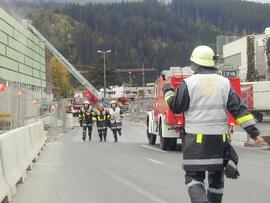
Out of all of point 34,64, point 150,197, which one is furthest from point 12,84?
point 34,64

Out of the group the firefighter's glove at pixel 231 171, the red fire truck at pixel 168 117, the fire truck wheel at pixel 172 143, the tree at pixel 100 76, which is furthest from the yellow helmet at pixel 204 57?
the tree at pixel 100 76

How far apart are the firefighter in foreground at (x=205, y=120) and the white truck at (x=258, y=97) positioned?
38.9 metres

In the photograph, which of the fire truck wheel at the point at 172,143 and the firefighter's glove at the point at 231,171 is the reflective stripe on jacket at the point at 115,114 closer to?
the fire truck wheel at the point at 172,143

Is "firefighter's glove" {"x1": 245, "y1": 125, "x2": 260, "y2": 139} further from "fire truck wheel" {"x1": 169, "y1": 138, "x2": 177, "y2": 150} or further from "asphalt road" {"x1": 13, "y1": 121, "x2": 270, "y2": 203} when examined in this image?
"fire truck wheel" {"x1": 169, "y1": 138, "x2": 177, "y2": 150}

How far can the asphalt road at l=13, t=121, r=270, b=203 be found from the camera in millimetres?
9570

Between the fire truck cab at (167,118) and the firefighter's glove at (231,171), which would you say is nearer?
the firefighter's glove at (231,171)

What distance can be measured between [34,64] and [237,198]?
101 m

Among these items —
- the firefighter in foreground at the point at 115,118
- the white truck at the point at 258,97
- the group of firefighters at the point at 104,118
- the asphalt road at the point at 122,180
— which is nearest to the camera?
the asphalt road at the point at 122,180

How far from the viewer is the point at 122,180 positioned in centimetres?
1173

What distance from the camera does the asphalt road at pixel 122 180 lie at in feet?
31.4

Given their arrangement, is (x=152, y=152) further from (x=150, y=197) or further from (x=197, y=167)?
(x=197, y=167)

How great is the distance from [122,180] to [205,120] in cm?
617

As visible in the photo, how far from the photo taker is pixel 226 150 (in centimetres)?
590

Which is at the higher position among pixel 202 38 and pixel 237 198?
pixel 202 38
